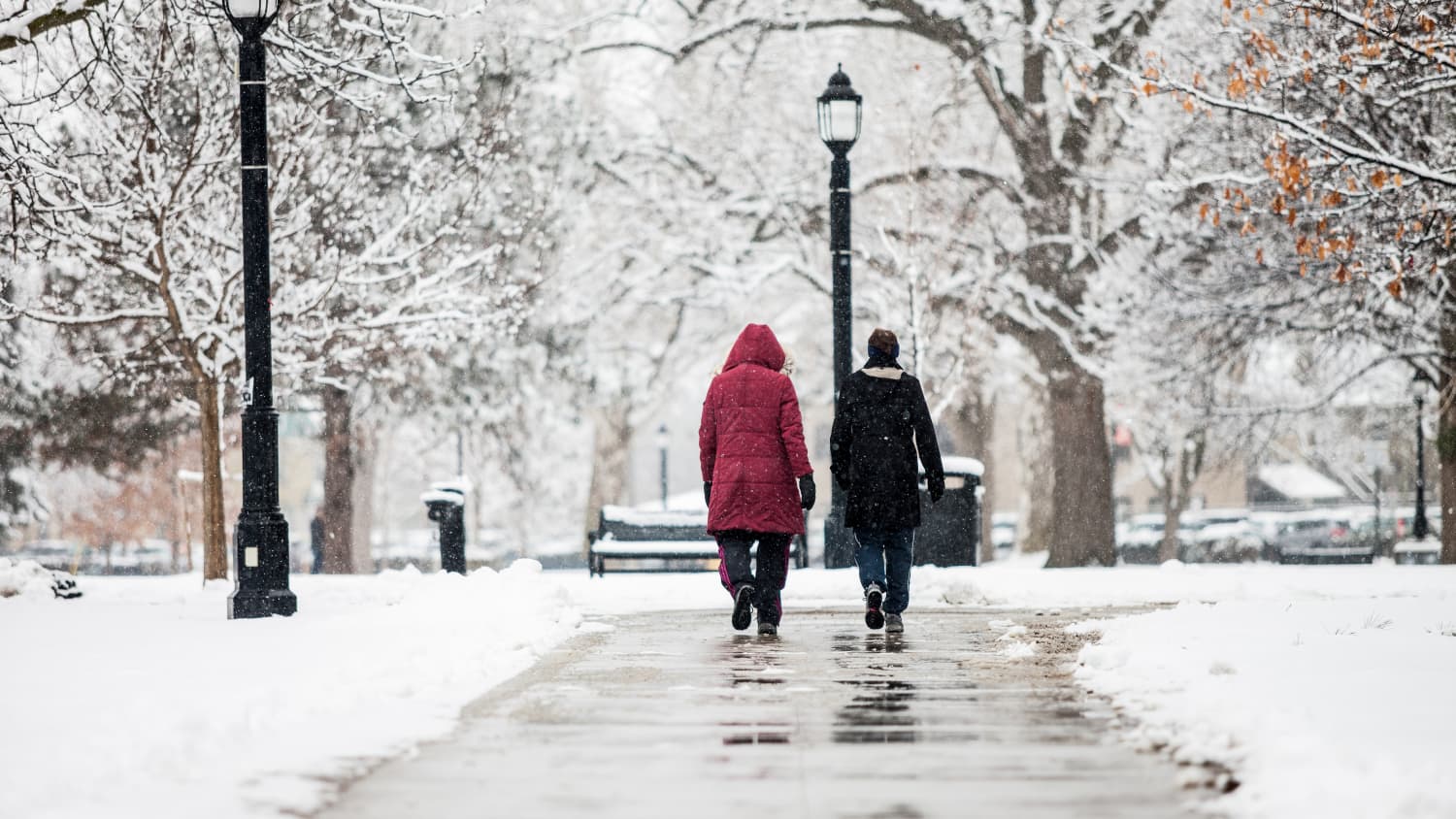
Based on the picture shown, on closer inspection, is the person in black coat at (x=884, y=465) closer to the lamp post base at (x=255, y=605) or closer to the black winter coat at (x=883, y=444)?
the black winter coat at (x=883, y=444)

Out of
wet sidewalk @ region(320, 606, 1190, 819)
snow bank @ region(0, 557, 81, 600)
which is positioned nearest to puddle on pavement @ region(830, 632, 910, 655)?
wet sidewalk @ region(320, 606, 1190, 819)

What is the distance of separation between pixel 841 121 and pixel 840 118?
0.09 ft

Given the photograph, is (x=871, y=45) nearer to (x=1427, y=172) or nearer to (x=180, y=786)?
(x=1427, y=172)

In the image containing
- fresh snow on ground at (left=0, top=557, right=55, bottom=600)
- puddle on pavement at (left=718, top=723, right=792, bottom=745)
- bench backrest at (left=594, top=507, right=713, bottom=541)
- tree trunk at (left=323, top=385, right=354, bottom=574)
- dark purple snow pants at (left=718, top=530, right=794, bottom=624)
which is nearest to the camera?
puddle on pavement at (left=718, top=723, right=792, bottom=745)

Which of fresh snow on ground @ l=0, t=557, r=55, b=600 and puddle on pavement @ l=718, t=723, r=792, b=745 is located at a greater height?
fresh snow on ground @ l=0, t=557, r=55, b=600

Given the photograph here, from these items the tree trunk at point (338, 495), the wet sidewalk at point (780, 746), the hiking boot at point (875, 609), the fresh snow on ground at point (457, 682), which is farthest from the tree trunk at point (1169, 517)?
the wet sidewalk at point (780, 746)

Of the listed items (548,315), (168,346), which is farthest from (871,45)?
(168,346)

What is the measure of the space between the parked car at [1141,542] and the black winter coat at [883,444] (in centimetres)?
3913

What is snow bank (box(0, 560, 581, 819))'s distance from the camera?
5367 millimetres

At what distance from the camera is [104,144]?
64.2 feet

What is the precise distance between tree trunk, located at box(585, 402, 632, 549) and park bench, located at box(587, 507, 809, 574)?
21.2 meters

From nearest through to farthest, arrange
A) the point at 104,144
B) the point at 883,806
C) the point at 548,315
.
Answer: the point at 883,806, the point at 104,144, the point at 548,315

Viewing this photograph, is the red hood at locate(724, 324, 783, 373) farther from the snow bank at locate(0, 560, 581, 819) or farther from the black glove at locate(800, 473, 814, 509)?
the snow bank at locate(0, 560, 581, 819)

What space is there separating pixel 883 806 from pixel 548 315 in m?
25.5
